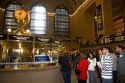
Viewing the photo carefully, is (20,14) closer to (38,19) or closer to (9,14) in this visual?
(38,19)

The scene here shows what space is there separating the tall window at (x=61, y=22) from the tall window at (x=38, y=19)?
7.20 ft

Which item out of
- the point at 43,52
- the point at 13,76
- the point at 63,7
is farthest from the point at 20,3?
the point at 13,76

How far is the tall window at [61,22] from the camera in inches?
1437

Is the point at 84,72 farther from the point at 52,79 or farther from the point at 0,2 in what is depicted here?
the point at 0,2

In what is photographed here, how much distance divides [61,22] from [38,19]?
417cm

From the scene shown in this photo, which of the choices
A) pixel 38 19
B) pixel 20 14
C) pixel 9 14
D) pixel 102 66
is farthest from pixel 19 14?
pixel 9 14

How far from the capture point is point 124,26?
2686 cm

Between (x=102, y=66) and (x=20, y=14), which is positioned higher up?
(x=20, y=14)

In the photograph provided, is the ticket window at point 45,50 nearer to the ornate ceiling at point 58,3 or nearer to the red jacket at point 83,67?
the red jacket at point 83,67

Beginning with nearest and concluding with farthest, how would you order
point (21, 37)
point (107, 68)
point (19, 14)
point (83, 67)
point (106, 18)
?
point (107, 68)
point (83, 67)
point (21, 37)
point (19, 14)
point (106, 18)

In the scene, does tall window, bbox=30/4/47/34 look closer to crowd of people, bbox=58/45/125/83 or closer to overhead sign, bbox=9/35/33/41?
crowd of people, bbox=58/45/125/83

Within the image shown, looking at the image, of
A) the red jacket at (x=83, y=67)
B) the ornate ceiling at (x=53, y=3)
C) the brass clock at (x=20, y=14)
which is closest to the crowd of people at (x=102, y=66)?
the red jacket at (x=83, y=67)

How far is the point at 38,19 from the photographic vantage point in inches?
1396

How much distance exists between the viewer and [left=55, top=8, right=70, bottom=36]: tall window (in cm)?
3650
